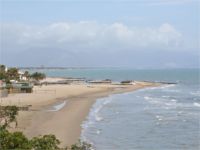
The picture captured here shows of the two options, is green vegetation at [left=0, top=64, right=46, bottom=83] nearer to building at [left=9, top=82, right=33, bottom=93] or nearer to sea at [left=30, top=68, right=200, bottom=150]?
building at [left=9, top=82, right=33, bottom=93]

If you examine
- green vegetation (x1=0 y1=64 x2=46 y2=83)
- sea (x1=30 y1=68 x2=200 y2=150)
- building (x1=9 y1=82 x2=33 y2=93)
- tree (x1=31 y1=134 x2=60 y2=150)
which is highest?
green vegetation (x1=0 y1=64 x2=46 y2=83)

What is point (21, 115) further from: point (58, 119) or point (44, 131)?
point (44, 131)

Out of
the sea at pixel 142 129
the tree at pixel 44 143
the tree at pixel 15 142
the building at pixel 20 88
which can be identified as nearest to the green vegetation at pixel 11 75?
the building at pixel 20 88

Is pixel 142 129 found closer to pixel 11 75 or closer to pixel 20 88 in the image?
pixel 20 88

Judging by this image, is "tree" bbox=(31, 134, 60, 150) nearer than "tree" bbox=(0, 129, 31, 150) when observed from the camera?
No

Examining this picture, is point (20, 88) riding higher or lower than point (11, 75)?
lower

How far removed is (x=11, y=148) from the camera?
1134 cm

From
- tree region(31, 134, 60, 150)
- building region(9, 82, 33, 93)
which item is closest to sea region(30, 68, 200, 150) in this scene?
tree region(31, 134, 60, 150)

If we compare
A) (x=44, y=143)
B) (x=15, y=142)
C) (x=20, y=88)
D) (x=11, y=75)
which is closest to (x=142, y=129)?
(x=44, y=143)

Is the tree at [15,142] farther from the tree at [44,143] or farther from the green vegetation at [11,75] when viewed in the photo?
the green vegetation at [11,75]

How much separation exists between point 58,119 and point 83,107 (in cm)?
1179

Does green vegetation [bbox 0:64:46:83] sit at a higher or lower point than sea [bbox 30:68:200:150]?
higher

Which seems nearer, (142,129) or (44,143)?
(44,143)

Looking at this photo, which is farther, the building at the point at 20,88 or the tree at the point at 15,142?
the building at the point at 20,88
